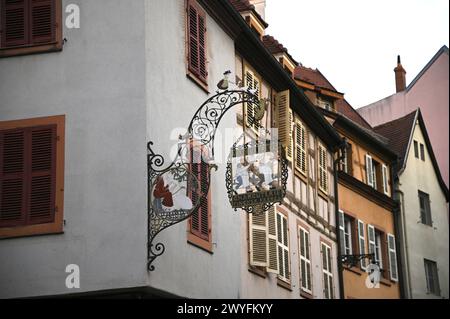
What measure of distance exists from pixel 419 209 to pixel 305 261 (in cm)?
1312

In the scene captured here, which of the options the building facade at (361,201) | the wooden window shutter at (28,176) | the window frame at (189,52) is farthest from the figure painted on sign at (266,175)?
the building facade at (361,201)

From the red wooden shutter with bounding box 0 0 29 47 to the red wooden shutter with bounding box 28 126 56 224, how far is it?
1628 mm

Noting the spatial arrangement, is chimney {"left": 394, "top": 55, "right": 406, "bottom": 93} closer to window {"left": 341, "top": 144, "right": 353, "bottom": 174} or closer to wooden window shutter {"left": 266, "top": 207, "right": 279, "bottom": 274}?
window {"left": 341, "top": 144, "right": 353, "bottom": 174}

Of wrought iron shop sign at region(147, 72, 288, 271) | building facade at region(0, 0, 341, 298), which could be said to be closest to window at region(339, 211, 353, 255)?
building facade at region(0, 0, 341, 298)

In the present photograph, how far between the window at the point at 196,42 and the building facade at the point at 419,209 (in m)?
18.2

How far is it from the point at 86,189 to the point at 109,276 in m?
1.46

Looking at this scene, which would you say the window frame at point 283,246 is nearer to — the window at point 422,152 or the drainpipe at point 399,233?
the drainpipe at point 399,233

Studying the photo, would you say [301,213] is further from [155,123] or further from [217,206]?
[155,123]

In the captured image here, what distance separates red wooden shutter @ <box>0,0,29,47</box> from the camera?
18.6 metres

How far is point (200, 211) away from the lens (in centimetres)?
1986

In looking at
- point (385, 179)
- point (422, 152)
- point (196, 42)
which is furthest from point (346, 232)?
point (196, 42)

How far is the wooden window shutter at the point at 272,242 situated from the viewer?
24078 mm

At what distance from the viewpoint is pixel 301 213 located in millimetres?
27922

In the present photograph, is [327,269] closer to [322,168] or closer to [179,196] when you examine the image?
[322,168]
